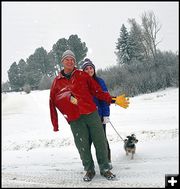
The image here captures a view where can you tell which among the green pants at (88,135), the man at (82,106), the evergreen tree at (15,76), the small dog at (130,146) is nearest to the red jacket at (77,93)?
the man at (82,106)

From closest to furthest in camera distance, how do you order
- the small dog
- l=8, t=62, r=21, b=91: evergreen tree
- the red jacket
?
the red jacket
the small dog
l=8, t=62, r=21, b=91: evergreen tree

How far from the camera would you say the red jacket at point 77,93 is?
4.44 m

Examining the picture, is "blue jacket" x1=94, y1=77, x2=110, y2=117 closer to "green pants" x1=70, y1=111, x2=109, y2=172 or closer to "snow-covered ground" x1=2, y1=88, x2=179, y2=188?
"green pants" x1=70, y1=111, x2=109, y2=172

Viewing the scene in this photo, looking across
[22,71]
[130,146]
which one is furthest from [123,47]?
[22,71]

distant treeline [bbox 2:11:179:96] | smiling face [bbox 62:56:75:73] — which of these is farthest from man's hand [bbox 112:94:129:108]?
distant treeline [bbox 2:11:179:96]

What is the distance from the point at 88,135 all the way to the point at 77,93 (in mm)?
676

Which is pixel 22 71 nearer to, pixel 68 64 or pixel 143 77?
pixel 143 77

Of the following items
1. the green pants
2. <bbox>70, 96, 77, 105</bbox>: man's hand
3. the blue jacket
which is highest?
<bbox>70, 96, 77, 105</bbox>: man's hand

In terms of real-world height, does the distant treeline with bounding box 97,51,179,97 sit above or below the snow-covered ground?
above

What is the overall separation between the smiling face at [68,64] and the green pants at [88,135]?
72cm

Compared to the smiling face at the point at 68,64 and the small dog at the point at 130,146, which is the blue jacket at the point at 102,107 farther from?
the small dog at the point at 130,146

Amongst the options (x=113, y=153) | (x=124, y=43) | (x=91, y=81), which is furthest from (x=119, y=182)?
(x=124, y=43)

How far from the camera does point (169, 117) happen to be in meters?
11.2

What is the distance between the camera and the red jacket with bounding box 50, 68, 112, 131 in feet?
14.6
